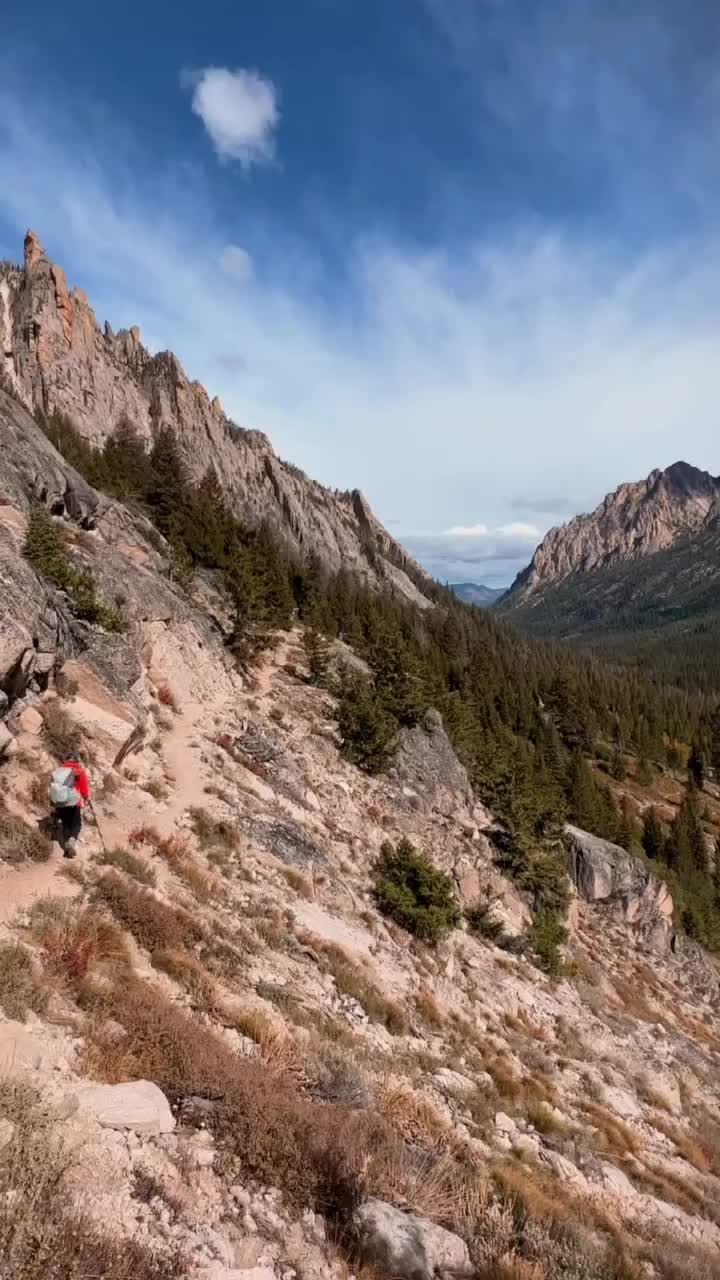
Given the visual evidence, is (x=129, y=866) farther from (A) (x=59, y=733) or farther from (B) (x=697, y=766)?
(B) (x=697, y=766)

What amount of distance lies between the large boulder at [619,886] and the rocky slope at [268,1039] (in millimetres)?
14198

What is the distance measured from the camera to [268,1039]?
895 cm

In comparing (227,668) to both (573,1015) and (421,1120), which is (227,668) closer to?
(573,1015)

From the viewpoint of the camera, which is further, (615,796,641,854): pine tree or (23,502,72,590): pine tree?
(615,796,641,854): pine tree

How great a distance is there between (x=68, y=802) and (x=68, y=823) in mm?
617

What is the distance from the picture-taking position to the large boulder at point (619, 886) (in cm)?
4194

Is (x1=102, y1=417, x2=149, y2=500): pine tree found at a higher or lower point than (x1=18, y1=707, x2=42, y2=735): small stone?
higher

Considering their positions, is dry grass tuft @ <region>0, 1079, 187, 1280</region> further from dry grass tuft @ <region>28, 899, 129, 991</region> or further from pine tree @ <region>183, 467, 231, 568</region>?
pine tree @ <region>183, 467, 231, 568</region>

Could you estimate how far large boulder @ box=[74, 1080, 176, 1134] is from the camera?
582 centimetres

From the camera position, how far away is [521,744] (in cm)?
6762

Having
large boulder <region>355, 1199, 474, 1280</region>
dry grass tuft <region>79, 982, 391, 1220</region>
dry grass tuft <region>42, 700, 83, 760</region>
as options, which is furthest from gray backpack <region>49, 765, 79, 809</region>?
large boulder <region>355, 1199, 474, 1280</region>

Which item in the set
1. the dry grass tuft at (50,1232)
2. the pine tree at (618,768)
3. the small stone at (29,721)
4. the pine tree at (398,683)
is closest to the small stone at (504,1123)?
the dry grass tuft at (50,1232)

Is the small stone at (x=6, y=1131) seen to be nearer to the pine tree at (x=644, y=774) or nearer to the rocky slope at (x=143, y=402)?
the rocky slope at (x=143, y=402)

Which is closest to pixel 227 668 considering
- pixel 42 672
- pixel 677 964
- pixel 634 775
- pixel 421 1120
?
pixel 42 672
